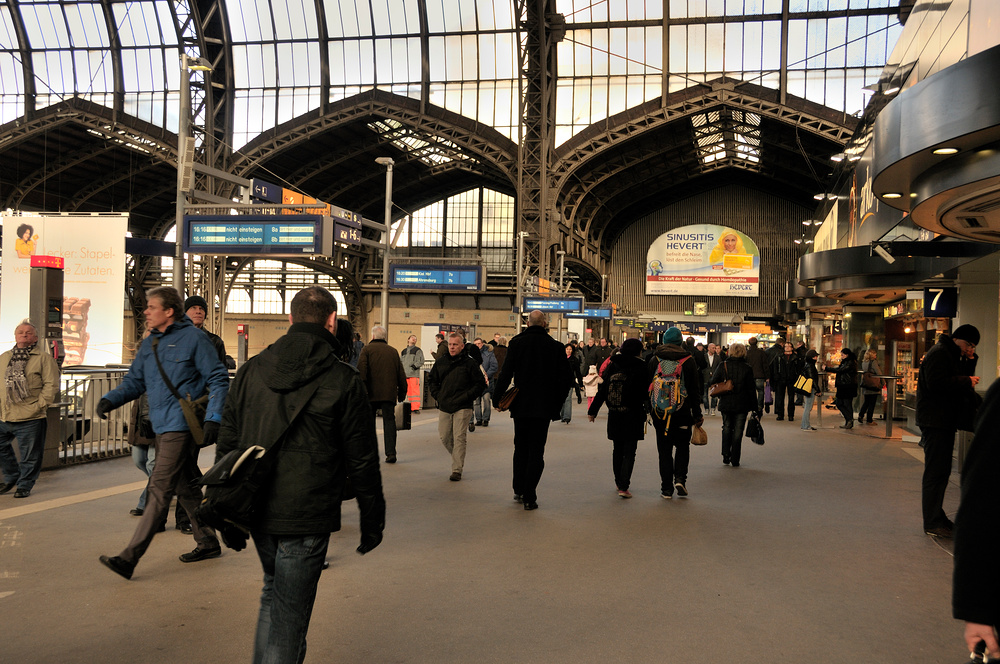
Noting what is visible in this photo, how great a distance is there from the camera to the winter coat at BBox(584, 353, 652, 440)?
8.63 m

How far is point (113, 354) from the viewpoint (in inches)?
600

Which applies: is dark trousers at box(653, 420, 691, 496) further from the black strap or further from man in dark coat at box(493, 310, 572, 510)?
the black strap

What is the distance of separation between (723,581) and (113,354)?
1272cm

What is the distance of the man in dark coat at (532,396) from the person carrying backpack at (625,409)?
0.57 m

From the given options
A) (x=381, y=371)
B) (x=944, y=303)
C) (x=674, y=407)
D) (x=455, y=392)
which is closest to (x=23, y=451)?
(x=381, y=371)

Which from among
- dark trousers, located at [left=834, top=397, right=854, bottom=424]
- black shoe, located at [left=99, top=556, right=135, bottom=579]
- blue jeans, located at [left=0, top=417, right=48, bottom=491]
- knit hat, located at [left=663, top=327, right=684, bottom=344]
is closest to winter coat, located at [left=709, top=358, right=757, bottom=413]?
knit hat, located at [left=663, top=327, right=684, bottom=344]

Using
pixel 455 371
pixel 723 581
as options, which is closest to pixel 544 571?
pixel 723 581

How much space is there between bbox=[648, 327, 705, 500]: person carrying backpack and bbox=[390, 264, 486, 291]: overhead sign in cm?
2015

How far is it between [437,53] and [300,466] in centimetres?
3442

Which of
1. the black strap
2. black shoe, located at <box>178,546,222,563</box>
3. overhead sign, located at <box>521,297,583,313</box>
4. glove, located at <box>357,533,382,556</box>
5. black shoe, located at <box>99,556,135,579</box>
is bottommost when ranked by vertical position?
black shoe, located at <box>178,546,222,563</box>

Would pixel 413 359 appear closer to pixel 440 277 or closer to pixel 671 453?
pixel 671 453

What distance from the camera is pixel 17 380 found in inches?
318

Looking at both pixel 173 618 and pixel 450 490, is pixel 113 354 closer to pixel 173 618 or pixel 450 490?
pixel 450 490

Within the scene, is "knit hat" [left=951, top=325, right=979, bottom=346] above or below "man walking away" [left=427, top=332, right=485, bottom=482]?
above
